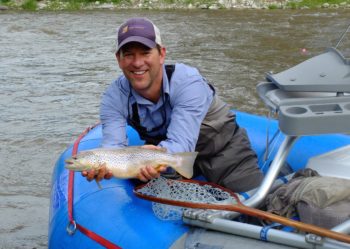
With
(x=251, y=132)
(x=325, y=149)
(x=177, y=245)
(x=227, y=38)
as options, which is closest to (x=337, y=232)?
(x=177, y=245)

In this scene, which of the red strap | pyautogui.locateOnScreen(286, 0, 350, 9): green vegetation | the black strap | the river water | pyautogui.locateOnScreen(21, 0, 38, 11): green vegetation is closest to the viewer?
the red strap

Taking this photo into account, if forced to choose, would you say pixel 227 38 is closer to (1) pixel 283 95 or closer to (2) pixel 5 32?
(2) pixel 5 32

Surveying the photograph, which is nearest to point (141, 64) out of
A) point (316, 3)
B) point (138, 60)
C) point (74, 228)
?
point (138, 60)

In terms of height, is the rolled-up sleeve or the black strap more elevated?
the black strap

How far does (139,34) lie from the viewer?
340cm

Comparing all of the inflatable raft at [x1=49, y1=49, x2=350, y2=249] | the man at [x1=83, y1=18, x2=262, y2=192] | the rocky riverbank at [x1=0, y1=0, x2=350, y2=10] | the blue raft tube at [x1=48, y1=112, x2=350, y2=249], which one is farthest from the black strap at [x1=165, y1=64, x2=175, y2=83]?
the rocky riverbank at [x1=0, y1=0, x2=350, y2=10]

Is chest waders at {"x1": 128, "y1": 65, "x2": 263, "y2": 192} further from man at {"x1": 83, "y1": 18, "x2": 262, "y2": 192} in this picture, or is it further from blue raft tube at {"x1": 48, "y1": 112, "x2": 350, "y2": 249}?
blue raft tube at {"x1": 48, "y1": 112, "x2": 350, "y2": 249}

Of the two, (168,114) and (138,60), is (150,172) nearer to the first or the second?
(168,114)

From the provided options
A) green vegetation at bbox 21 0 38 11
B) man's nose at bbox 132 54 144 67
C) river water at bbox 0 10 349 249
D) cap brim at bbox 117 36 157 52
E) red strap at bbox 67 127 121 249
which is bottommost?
green vegetation at bbox 21 0 38 11

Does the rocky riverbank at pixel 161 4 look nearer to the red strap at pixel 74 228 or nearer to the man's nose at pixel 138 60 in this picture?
the red strap at pixel 74 228

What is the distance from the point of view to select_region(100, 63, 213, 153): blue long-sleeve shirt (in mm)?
3430

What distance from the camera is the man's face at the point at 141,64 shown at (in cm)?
345

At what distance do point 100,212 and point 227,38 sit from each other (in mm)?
12357

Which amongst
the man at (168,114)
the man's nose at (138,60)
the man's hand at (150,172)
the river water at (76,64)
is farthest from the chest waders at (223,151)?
the river water at (76,64)
